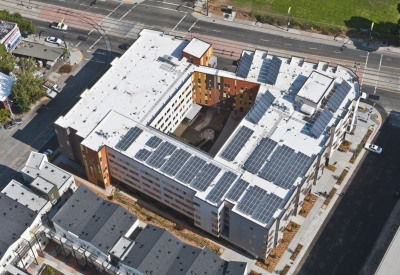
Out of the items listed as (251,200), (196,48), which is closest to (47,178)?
(251,200)

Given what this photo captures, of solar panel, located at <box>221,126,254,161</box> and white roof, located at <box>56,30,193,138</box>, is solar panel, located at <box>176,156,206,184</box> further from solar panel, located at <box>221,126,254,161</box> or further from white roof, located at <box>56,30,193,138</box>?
white roof, located at <box>56,30,193,138</box>

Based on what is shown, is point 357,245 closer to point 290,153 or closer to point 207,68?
point 290,153

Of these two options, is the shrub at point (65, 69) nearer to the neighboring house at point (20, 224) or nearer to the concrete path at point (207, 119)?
the concrete path at point (207, 119)

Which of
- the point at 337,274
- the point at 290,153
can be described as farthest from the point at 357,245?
the point at 290,153

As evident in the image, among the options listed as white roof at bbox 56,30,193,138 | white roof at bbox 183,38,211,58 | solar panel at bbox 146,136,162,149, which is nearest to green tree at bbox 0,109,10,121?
white roof at bbox 56,30,193,138

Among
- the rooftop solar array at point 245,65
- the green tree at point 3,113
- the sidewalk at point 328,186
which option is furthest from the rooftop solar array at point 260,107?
the green tree at point 3,113

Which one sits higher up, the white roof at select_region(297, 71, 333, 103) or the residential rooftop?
the white roof at select_region(297, 71, 333, 103)
